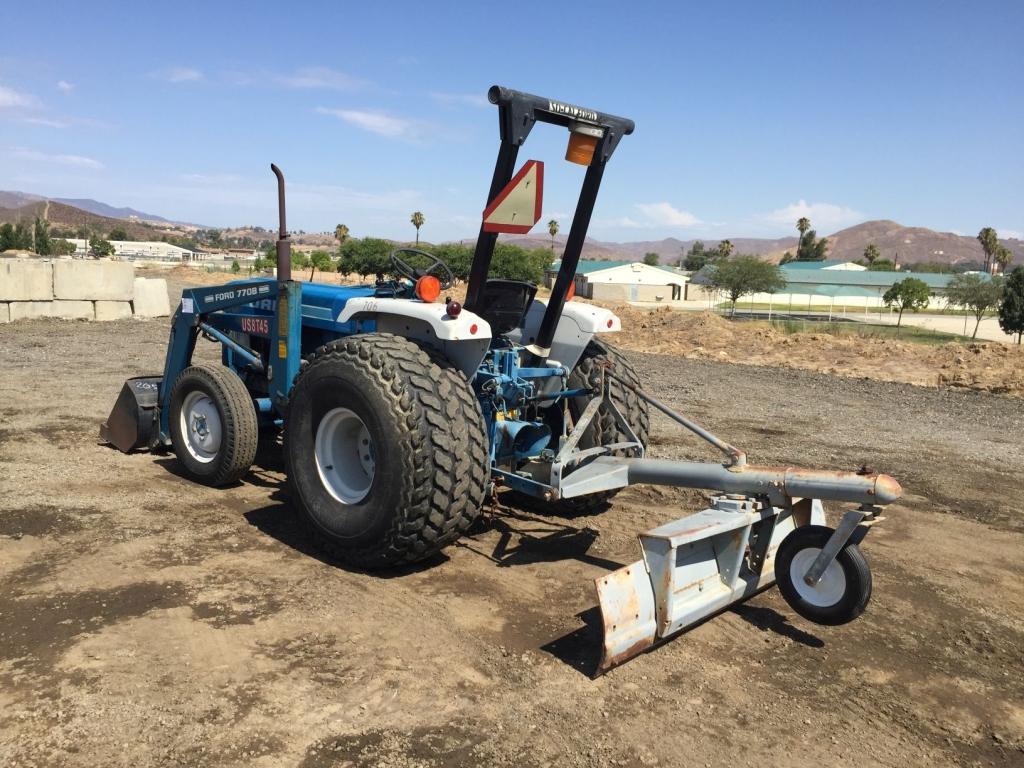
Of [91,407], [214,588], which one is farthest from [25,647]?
[91,407]

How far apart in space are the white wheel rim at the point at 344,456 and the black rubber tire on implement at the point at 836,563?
2305 millimetres

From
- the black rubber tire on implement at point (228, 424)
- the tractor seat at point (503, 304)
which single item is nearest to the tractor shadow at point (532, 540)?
the tractor seat at point (503, 304)

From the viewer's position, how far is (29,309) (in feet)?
60.2

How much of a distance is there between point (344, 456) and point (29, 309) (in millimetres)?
16790

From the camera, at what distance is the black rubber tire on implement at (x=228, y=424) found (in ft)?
19.0

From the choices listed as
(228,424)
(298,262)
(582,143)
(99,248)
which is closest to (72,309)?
(228,424)

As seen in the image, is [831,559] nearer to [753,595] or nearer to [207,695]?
[753,595]

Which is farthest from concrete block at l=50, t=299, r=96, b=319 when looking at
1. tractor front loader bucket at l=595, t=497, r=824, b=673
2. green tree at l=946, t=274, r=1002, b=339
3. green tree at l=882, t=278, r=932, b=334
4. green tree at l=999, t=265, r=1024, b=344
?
green tree at l=882, t=278, r=932, b=334

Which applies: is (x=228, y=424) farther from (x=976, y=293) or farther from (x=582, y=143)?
(x=976, y=293)

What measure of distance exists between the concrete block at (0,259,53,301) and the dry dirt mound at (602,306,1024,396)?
44.0 feet

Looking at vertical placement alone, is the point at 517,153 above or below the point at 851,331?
above

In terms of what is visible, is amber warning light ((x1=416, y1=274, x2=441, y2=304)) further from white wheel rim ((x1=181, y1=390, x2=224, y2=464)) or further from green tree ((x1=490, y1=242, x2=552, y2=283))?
green tree ((x1=490, y1=242, x2=552, y2=283))

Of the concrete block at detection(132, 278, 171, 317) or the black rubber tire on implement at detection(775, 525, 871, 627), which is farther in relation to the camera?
the concrete block at detection(132, 278, 171, 317)

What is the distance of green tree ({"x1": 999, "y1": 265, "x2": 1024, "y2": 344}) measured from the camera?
39438 millimetres
